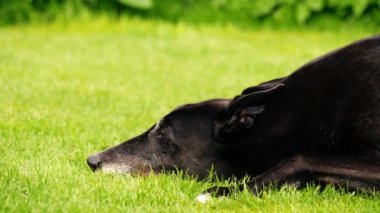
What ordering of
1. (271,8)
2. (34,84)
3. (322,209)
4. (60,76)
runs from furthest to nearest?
(271,8)
(60,76)
(34,84)
(322,209)

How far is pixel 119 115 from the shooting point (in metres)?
7.66

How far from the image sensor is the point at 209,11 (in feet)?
47.5

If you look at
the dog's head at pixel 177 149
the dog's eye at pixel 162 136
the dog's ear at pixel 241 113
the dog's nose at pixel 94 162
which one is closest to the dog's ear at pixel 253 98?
the dog's ear at pixel 241 113

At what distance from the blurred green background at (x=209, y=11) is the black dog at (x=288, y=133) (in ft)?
29.8

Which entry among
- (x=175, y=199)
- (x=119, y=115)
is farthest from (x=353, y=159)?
(x=119, y=115)

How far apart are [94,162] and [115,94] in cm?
384

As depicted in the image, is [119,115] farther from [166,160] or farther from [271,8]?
[271,8]

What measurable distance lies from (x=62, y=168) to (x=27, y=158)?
43 cm

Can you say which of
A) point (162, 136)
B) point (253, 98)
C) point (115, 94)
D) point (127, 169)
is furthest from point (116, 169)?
point (115, 94)

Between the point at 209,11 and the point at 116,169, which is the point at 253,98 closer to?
the point at 116,169

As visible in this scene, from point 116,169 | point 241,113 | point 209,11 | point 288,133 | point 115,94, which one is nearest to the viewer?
point 288,133

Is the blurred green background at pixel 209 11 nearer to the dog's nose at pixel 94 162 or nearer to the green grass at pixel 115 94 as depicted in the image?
the green grass at pixel 115 94

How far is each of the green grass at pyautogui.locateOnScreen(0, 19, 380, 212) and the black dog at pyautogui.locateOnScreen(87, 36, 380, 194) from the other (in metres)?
0.17

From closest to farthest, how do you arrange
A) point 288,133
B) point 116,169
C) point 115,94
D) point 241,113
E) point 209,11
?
point 288,133 < point 241,113 < point 116,169 < point 115,94 < point 209,11
